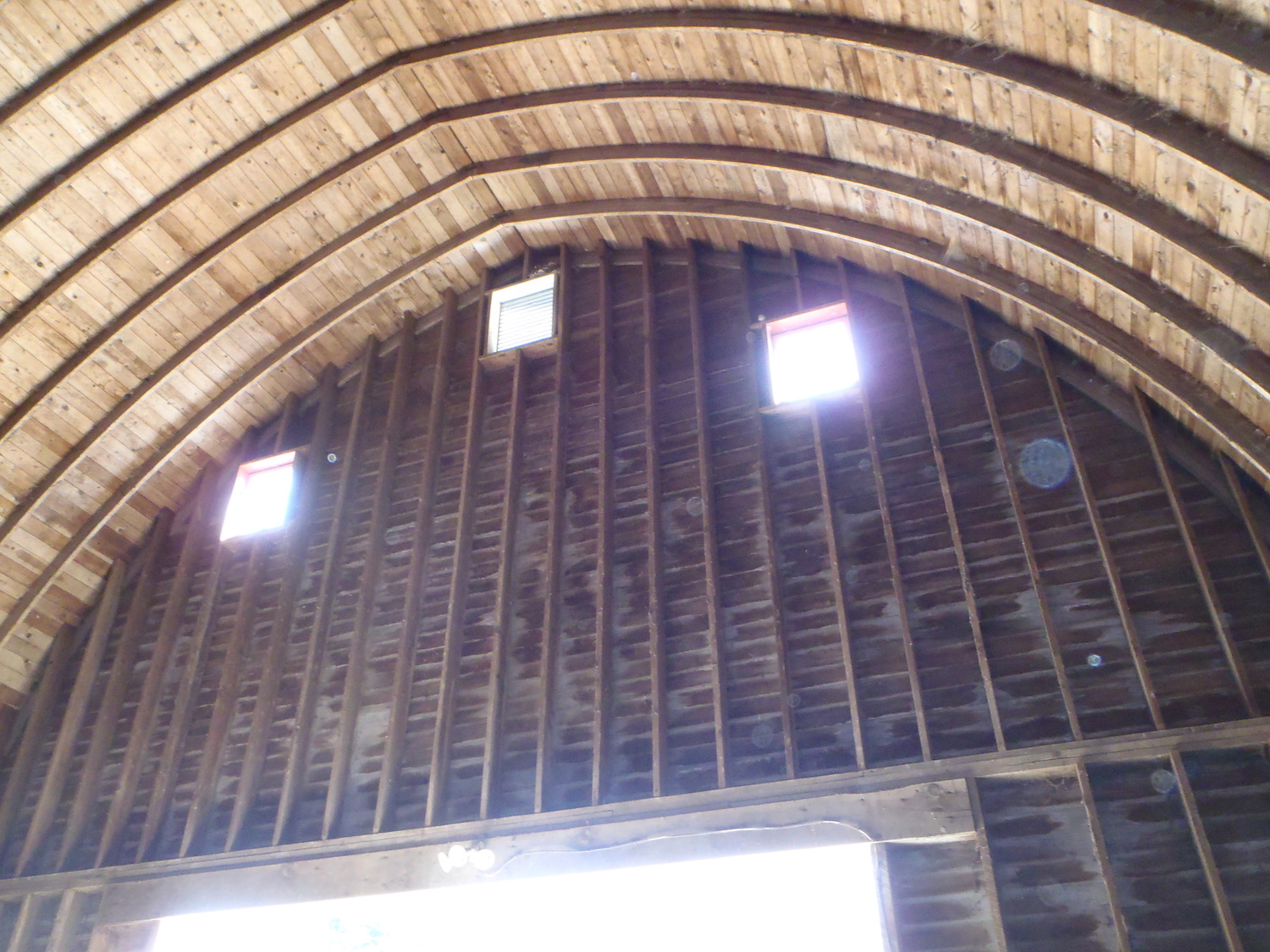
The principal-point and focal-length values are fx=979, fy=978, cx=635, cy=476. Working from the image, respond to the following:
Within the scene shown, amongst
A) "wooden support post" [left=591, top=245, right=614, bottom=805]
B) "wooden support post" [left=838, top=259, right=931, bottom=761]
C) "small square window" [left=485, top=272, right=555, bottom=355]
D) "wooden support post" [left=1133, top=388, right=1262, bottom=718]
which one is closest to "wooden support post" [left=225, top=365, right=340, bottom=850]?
"small square window" [left=485, top=272, right=555, bottom=355]

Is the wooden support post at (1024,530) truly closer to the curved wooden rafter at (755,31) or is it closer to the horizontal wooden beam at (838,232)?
the horizontal wooden beam at (838,232)

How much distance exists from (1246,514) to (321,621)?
26.7 feet

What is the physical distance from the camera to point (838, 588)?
8039mm

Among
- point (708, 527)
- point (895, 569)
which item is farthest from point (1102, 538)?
point (708, 527)

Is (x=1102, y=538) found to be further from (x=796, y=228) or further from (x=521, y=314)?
(x=521, y=314)

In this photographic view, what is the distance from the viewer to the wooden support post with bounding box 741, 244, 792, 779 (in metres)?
7.56

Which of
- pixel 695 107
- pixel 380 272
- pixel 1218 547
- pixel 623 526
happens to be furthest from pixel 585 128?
pixel 1218 547

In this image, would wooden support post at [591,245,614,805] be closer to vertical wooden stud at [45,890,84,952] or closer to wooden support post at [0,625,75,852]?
vertical wooden stud at [45,890,84,952]

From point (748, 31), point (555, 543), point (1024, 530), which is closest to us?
point (1024, 530)

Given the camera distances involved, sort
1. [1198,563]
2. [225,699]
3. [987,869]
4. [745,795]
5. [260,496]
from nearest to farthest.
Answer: [987,869] → [1198,563] → [745,795] → [225,699] → [260,496]

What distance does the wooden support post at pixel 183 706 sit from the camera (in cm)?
933

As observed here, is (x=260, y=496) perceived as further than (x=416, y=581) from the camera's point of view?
Yes

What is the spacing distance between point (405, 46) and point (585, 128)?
190 centimetres

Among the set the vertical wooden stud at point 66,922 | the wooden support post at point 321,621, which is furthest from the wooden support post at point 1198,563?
the vertical wooden stud at point 66,922
